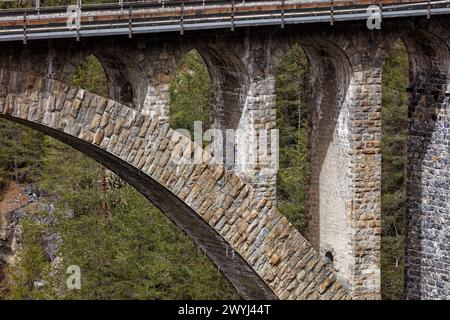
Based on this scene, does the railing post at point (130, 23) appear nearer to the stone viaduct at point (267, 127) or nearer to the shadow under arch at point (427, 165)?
the stone viaduct at point (267, 127)

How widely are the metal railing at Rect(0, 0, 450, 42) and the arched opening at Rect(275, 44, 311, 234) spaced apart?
18.5m

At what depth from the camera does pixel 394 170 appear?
5662 centimetres

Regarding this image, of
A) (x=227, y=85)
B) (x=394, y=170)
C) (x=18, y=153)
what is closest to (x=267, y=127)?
(x=227, y=85)

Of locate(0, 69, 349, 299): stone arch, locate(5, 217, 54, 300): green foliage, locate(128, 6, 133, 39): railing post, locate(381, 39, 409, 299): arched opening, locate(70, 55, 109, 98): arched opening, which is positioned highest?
locate(70, 55, 109, 98): arched opening

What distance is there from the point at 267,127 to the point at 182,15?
140 inches

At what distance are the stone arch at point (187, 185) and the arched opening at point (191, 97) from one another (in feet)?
57.1

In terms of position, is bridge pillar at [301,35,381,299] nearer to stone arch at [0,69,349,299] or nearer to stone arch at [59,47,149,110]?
stone arch at [0,69,349,299]

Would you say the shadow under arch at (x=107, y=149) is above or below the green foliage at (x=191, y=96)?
below

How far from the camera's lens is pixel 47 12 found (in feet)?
108

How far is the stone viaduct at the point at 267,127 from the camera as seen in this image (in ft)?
108

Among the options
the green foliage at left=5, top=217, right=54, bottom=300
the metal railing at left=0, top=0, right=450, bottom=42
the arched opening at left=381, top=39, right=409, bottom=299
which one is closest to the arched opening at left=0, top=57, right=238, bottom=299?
the green foliage at left=5, top=217, right=54, bottom=300

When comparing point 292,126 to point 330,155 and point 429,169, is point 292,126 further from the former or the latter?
point 330,155

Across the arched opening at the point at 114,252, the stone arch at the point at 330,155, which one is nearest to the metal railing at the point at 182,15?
the stone arch at the point at 330,155

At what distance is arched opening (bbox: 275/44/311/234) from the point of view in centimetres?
5553
